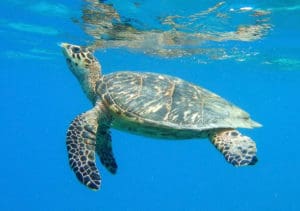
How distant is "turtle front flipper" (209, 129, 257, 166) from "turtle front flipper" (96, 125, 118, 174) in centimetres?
223

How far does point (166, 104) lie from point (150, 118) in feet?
1.47

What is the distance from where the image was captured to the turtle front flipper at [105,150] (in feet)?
26.7

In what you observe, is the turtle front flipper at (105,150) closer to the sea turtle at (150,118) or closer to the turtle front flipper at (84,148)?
the sea turtle at (150,118)

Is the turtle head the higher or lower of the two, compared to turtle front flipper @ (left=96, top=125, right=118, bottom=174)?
higher

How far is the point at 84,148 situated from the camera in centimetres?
679

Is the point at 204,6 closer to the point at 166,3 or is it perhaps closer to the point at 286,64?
the point at 166,3

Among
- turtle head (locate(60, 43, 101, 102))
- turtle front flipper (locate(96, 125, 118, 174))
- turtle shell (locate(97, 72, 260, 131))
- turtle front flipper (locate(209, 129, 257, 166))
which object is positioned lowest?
turtle front flipper (locate(96, 125, 118, 174))

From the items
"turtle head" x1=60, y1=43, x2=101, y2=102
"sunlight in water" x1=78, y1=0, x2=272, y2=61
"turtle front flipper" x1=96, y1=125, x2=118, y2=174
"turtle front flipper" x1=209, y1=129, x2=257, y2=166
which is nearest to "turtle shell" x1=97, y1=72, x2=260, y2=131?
"turtle front flipper" x1=209, y1=129, x2=257, y2=166

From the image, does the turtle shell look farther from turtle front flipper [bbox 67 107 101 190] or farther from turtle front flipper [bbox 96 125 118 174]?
turtle front flipper [bbox 96 125 118 174]

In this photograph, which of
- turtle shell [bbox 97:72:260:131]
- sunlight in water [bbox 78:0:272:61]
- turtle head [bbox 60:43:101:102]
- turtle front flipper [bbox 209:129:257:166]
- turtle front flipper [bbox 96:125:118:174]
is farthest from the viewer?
sunlight in water [bbox 78:0:272:61]

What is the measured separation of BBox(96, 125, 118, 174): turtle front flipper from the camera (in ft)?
26.7

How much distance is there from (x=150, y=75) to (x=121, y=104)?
107cm

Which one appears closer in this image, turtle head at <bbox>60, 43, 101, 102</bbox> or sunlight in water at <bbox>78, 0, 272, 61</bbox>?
turtle head at <bbox>60, 43, 101, 102</bbox>

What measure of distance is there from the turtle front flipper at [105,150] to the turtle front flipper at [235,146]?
2.23m
